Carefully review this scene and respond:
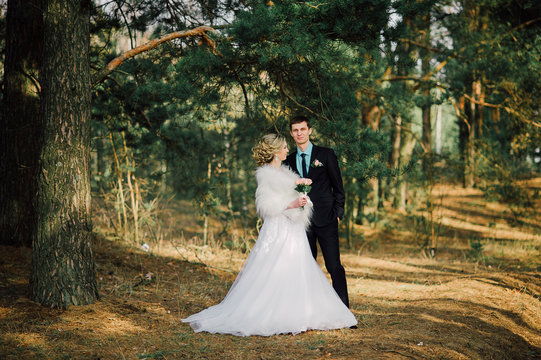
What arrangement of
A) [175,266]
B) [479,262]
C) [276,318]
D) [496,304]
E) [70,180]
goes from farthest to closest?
1. [479,262]
2. [175,266]
3. [496,304]
4. [70,180]
5. [276,318]

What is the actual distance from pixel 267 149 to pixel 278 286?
55.9 inches

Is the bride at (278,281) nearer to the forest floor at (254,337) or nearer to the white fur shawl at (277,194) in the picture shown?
the white fur shawl at (277,194)

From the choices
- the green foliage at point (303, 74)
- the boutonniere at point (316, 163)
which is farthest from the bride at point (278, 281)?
the green foliage at point (303, 74)

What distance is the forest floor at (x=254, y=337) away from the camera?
3.89 meters

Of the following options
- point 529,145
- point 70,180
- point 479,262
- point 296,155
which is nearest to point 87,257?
point 70,180

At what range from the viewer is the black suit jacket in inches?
188

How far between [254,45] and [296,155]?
4.29 ft

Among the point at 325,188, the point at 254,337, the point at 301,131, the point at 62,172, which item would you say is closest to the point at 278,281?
the point at 254,337

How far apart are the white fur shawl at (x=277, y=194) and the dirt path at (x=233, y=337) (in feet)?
4.01

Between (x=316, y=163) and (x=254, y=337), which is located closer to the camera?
(x=254, y=337)

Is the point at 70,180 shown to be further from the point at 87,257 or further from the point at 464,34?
the point at 464,34

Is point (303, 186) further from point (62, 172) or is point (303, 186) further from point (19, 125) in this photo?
point (19, 125)

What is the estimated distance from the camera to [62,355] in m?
3.67

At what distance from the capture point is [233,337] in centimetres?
438
